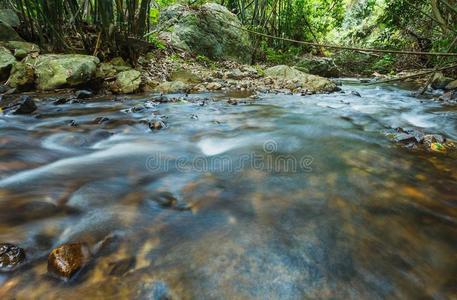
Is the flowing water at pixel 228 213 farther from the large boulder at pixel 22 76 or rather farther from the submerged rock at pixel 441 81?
the submerged rock at pixel 441 81

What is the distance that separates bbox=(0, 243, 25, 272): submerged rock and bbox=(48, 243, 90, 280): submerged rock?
0.13 metres

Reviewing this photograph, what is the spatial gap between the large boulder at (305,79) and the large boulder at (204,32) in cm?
258

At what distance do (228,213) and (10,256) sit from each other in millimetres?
990

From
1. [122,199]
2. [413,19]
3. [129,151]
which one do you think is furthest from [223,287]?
[413,19]

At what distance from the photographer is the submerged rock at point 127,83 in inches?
238

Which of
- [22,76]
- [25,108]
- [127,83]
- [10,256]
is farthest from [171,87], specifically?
[10,256]

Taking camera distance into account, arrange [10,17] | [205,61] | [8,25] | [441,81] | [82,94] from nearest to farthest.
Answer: [82,94], [8,25], [10,17], [441,81], [205,61]

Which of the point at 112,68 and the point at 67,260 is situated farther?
the point at 112,68

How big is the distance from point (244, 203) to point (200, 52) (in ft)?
30.3

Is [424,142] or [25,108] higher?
[424,142]

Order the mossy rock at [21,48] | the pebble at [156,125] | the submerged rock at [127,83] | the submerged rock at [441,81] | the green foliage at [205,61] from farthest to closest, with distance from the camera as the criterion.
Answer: the green foliage at [205,61]
the submerged rock at [441,81]
the submerged rock at [127,83]
the mossy rock at [21,48]
the pebble at [156,125]

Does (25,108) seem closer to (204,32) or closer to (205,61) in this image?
(205,61)

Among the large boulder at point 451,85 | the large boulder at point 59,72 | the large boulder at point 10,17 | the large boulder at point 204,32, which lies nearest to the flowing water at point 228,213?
the large boulder at point 59,72

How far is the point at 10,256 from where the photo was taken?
124cm
